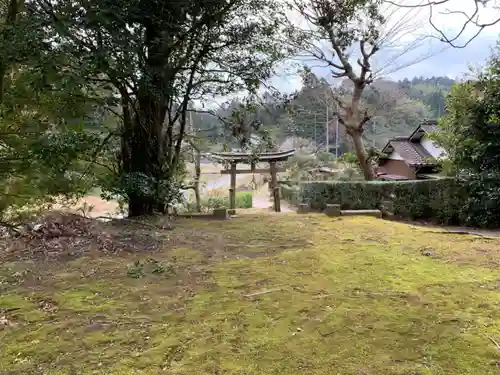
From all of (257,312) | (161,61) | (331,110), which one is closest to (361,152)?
(331,110)

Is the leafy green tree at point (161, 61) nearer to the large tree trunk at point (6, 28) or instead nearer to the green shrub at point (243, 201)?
the large tree trunk at point (6, 28)

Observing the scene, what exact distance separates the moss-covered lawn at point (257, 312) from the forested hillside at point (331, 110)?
9.68 feet

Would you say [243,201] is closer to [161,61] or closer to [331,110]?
[331,110]

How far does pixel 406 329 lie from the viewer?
1656 millimetres

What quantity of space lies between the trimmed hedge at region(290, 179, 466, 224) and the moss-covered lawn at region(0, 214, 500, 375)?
4.79m

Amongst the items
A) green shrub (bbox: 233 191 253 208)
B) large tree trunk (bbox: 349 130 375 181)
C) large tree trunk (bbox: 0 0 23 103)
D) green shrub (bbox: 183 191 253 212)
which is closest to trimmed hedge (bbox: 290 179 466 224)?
large tree trunk (bbox: 349 130 375 181)

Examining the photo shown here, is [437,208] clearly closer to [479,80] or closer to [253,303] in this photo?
[479,80]

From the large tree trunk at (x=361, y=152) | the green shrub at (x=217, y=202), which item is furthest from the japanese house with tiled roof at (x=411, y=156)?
the green shrub at (x=217, y=202)

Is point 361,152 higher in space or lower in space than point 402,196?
higher

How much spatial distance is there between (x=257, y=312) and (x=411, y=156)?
12.2 metres

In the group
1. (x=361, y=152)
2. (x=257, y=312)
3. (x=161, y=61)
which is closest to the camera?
(x=257, y=312)

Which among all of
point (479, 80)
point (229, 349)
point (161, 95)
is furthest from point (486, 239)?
point (479, 80)

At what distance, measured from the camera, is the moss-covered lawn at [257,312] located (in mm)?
1405

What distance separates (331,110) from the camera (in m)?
11.0
